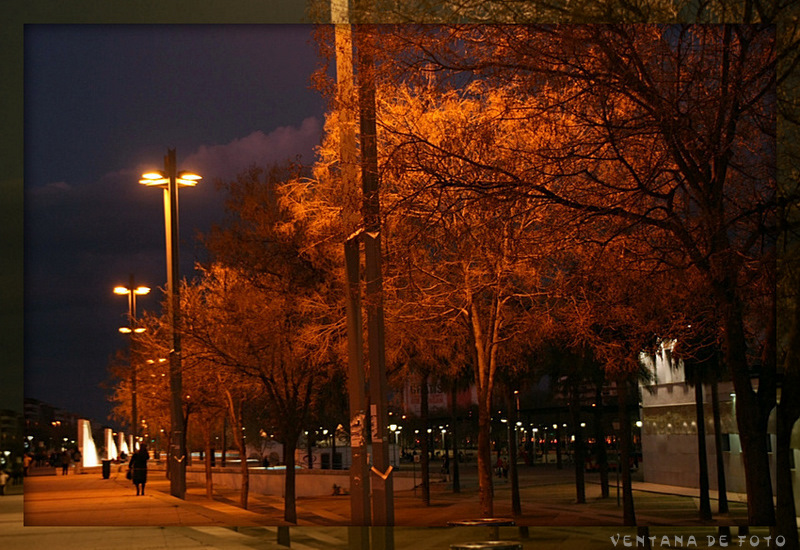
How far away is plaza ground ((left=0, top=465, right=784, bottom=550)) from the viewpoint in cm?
1620

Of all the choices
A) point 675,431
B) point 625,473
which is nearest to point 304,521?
point 625,473

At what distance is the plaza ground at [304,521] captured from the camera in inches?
638

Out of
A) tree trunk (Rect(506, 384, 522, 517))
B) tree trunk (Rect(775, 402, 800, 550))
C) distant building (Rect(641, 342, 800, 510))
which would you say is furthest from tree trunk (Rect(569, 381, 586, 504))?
tree trunk (Rect(775, 402, 800, 550))

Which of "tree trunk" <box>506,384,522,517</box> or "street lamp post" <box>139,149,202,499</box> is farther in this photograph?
"tree trunk" <box>506,384,522,517</box>

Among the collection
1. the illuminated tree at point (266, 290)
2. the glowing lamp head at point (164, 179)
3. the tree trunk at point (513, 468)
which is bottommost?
the tree trunk at point (513, 468)

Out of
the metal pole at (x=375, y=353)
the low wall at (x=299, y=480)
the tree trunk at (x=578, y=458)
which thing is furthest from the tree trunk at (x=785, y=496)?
the low wall at (x=299, y=480)

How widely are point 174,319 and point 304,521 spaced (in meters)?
7.61

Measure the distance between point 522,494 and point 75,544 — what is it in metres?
32.4

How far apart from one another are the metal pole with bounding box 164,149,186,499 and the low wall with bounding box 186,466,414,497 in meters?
14.7

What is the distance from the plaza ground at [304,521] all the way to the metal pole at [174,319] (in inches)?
41.7

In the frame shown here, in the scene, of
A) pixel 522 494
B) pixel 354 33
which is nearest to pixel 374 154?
pixel 354 33

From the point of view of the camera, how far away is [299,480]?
45.8m

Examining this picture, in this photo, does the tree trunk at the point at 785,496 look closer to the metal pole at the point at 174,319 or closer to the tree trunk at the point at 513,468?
the metal pole at the point at 174,319

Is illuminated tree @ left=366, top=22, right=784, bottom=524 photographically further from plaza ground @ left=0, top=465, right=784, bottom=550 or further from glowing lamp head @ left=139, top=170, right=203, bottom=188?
glowing lamp head @ left=139, top=170, right=203, bottom=188
